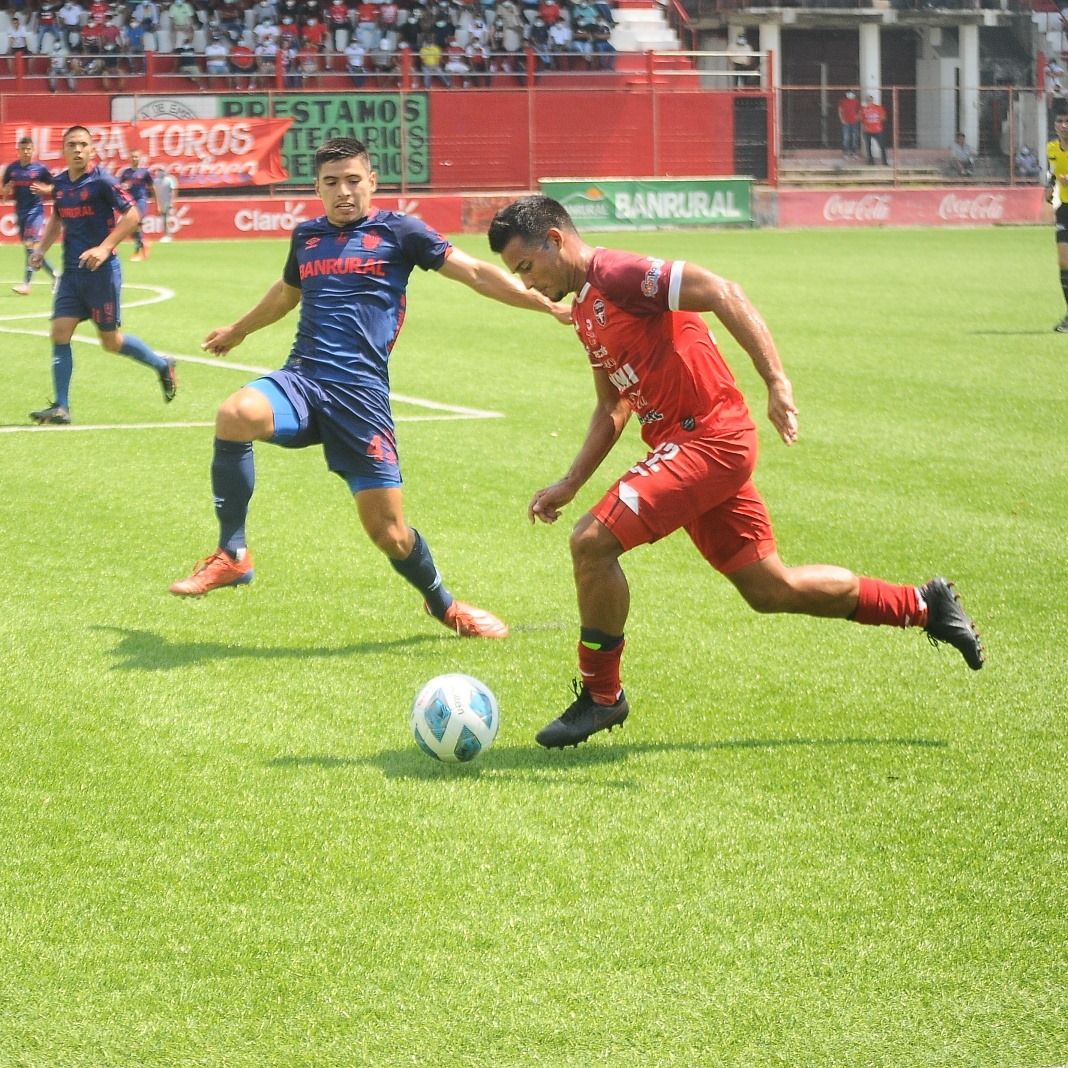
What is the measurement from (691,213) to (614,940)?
1364 inches

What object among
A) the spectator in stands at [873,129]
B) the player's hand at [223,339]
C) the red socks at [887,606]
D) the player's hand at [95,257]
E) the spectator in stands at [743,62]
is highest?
the spectator in stands at [743,62]

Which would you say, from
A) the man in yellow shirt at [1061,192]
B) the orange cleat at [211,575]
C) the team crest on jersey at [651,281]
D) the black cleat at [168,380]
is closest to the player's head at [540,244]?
the team crest on jersey at [651,281]

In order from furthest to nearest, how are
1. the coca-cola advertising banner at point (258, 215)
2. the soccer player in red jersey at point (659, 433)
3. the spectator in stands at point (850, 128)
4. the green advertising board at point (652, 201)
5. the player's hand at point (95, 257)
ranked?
the spectator in stands at point (850, 128) → the green advertising board at point (652, 201) → the coca-cola advertising banner at point (258, 215) → the player's hand at point (95, 257) → the soccer player in red jersey at point (659, 433)

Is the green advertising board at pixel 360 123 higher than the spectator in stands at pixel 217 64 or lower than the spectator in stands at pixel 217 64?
lower

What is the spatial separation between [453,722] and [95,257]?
7.97 m

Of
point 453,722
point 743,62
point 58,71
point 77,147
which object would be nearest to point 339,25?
point 58,71

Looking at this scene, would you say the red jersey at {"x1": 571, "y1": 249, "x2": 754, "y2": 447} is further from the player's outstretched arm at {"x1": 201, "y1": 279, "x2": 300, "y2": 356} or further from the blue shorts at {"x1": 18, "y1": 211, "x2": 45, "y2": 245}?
the blue shorts at {"x1": 18, "y1": 211, "x2": 45, "y2": 245}

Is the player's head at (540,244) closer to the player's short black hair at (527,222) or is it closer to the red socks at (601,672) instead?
the player's short black hair at (527,222)

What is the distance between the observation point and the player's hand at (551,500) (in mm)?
5793

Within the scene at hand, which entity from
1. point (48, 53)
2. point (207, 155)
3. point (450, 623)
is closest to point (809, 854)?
A: point (450, 623)

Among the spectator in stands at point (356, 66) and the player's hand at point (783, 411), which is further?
the spectator in stands at point (356, 66)

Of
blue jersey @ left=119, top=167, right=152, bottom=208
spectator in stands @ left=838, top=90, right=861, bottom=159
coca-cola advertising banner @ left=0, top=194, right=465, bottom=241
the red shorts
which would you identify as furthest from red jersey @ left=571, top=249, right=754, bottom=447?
spectator in stands @ left=838, top=90, right=861, bottom=159

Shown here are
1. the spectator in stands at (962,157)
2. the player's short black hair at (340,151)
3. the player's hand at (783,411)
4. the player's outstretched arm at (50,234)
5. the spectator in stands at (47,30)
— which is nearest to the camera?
the player's hand at (783,411)

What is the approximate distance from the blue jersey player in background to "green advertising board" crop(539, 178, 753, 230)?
1143 inches
